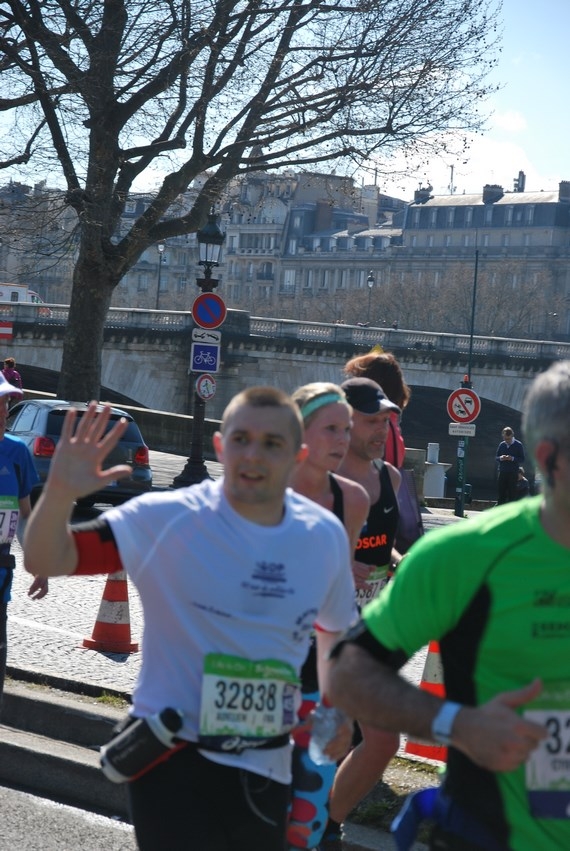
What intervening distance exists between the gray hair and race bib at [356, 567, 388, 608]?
239cm

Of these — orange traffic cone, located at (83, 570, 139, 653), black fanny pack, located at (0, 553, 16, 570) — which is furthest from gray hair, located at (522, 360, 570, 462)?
orange traffic cone, located at (83, 570, 139, 653)

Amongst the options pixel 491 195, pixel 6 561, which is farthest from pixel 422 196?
pixel 6 561

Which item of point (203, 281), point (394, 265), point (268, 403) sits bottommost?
point (268, 403)

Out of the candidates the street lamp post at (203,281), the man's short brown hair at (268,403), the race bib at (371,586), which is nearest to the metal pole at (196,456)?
the street lamp post at (203,281)

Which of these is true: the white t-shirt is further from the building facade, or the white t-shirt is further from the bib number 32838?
the building facade

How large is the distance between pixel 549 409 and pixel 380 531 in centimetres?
248

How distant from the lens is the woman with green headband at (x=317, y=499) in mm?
4195

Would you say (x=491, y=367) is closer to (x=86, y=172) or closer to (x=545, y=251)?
(x=86, y=172)

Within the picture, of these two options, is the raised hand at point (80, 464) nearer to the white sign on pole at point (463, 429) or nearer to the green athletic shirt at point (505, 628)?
the green athletic shirt at point (505, 628)

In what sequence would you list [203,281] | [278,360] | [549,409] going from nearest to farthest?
[549,409], [203,281], [278,360]

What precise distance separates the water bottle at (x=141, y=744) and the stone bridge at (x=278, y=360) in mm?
46227

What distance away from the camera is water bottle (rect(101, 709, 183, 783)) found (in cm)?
314

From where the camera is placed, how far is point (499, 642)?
8.41ft

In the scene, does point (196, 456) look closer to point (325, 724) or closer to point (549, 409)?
point (325, 724)
